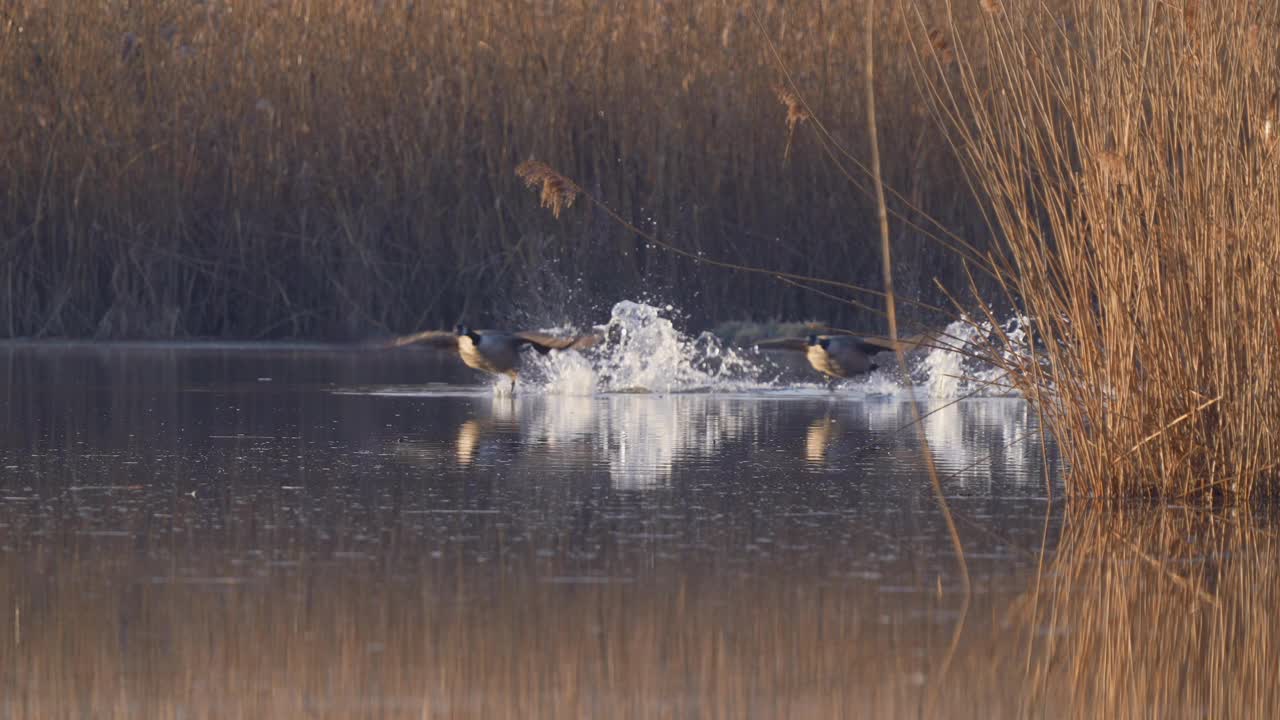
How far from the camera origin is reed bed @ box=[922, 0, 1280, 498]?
15.4 feet

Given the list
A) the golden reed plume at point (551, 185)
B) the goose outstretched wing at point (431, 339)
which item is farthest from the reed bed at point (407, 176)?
the golden reed plume at point (551, 185)

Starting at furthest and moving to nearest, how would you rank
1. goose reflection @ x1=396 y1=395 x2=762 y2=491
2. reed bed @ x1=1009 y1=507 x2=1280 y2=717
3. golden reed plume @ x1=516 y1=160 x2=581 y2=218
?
goose reflection @ x1=396 y1=395 x2=762 y2=491, golden reed plume @ x1=516 y1=160 x2=581 y2=218, reed bed @ x1=1009 y1=507 x2=1280 y2=717

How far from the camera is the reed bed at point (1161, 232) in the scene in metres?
4.70

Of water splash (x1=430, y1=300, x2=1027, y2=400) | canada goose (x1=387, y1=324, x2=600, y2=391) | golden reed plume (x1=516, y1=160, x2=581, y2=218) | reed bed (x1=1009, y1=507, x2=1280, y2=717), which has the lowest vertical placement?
reed bed (x1=1009, y1=507, x2=1280, y2=717)

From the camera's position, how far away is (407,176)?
12.7 metres

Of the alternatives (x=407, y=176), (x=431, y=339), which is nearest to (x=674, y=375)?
(x=431, y=339)

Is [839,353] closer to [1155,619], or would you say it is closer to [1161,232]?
[1161,232]

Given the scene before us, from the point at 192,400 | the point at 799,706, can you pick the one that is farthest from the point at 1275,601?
the point at 192,400

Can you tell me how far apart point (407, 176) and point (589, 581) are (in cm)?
921

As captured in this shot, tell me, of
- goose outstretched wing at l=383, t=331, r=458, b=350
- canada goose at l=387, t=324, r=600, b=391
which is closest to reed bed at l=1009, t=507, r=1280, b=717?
canada goose at l=387, t=324, r=600, b=391

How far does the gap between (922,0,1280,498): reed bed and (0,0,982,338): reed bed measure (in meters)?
7.51

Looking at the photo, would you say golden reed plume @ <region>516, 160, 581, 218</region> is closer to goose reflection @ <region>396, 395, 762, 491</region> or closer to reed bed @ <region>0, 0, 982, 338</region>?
goose reflection @ <region>396, 395, 762, 491</region>

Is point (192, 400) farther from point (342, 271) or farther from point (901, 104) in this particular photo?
point (901, 104)

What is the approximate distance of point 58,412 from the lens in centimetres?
743
